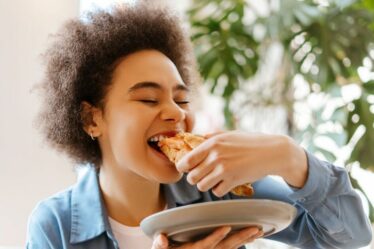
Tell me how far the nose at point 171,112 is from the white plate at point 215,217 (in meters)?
0.25

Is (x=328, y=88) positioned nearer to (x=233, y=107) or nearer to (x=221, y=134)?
(x=233, y=107)

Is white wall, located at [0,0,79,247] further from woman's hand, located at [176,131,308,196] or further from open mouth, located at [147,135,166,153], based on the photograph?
→ woman's hand, located at [176,131,308,196]

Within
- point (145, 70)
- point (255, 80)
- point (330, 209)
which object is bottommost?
point (330, 209)

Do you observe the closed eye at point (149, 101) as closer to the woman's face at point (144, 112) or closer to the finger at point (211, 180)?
the woman's face at point (144, 112)

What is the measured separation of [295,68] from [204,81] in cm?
29

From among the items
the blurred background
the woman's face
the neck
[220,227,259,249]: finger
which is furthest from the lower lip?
the blurred background

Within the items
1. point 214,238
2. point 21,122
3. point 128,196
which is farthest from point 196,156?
point 21,122

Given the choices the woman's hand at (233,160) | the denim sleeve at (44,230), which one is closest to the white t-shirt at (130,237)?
the denim sleeve at (44,230)

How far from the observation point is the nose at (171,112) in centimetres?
109

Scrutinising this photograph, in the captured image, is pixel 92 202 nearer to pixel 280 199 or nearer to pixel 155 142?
pixel 155 142

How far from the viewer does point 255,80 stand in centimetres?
198

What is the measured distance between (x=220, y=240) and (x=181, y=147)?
0.62 ft

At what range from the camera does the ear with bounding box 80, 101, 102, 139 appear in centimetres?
121

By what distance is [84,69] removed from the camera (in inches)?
47.8
